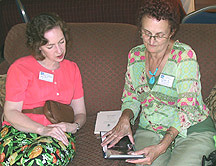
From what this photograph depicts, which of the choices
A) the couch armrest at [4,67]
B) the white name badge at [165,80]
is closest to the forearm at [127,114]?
the white name badge at [165,80]

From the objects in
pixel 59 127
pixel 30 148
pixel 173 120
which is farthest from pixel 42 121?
pixel 173 120

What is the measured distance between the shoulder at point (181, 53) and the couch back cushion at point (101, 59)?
0.55m

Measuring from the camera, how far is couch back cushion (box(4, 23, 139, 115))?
234 centimetres

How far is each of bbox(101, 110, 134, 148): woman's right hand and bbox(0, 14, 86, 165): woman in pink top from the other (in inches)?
10.4

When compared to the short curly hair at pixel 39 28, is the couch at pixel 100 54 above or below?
below

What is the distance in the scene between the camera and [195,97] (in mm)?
1771

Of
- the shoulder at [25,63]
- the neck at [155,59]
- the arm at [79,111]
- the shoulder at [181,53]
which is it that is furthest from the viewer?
the arm at [79,111]

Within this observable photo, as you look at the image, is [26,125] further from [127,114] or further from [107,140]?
[127,114]

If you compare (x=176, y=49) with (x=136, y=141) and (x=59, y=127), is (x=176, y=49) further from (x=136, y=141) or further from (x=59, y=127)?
(x=59, y=127)

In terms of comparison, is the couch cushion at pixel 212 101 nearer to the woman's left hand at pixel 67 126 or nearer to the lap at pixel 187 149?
the lap at pixel 187 149

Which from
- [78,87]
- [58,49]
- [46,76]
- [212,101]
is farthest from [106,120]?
[212,101]

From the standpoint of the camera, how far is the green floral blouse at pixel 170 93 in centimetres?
177

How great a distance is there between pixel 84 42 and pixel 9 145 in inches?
39.2

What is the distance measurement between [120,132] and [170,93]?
16.2 inches
